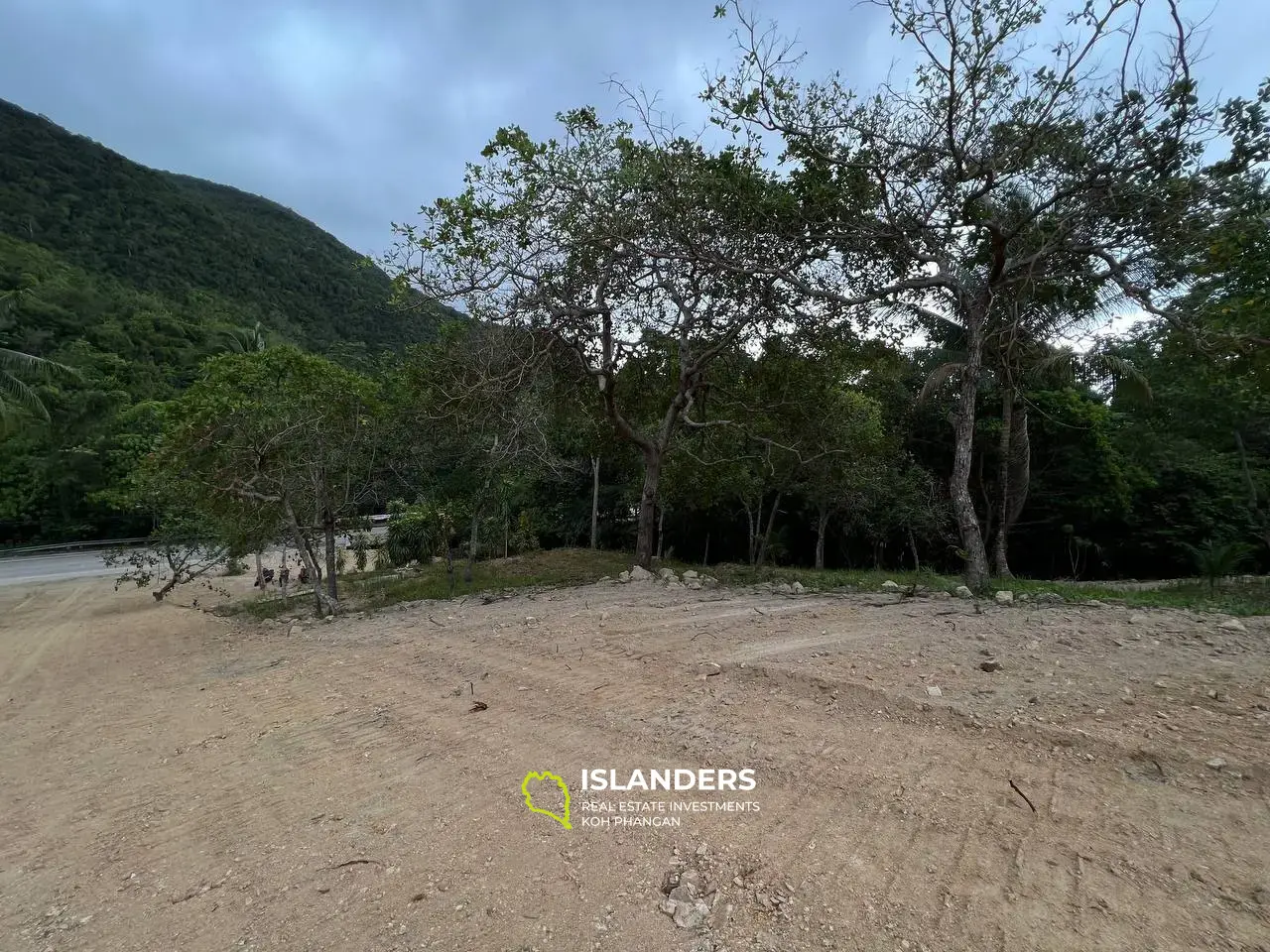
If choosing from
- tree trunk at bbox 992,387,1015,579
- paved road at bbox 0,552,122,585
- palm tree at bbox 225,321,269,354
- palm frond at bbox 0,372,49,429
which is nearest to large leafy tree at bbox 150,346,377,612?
palm frond at bbox 0,372,49,429

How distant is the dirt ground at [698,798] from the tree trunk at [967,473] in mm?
2189

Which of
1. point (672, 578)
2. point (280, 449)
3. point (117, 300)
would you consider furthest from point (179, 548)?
point (117, 300)

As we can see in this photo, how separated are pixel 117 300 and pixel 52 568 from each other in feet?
97.5

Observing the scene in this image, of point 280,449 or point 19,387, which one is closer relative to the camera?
point 280,449

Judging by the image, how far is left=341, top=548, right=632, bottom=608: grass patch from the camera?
1022 cm

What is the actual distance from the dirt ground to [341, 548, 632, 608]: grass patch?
15.6 feet

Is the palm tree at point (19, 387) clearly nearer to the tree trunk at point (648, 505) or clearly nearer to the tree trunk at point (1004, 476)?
the tree trunk at point (648, 505)

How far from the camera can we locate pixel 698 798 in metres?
2.82

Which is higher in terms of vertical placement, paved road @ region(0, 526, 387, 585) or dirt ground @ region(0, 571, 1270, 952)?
dirt ground @ region(0, 571, 1270, 952)

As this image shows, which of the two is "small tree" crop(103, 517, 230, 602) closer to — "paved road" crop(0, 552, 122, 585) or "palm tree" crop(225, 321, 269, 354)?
"paved road" crop(0, 552, 122, 585)

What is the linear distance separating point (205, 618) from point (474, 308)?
700 centimetres

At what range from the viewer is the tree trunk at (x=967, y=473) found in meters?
7.42

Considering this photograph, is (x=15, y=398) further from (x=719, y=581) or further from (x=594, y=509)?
(x=719, y=581)

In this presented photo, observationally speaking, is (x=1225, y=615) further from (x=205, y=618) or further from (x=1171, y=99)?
(x=205, y=618)
